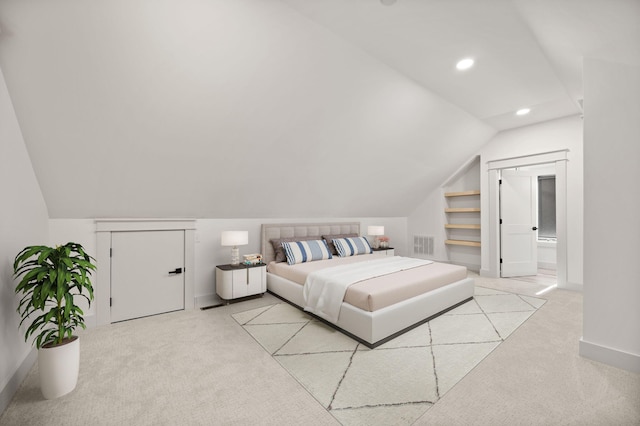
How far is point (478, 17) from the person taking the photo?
2.29 m

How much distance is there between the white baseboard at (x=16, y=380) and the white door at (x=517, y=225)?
255 inches

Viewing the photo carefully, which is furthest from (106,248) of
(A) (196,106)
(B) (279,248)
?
(B) (279,248)

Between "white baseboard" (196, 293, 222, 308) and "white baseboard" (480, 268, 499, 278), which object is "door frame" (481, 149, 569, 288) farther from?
"white baseboard" (196, 293, 222, 308)

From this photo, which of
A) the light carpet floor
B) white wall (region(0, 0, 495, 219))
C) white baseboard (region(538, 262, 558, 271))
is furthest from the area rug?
white baseboard (region(538, 262, 558, 271))

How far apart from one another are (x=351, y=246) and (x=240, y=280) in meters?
2.01

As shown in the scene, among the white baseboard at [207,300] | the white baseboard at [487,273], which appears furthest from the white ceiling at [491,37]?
the white baseboard at [207,300]

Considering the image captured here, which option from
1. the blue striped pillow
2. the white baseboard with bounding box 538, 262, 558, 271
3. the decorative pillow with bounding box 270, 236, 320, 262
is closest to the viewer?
the blue striped pillow

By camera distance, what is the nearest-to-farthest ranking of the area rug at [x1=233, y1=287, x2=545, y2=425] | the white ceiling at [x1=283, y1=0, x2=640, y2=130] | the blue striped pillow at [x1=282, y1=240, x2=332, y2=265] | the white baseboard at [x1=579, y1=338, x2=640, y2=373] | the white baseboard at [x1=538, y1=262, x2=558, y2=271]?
the area rug at [x1=233, y1=287, x2=545, y2=425] < the white ceiling at [x1=283, y1=0, x2=640, y2=130] < the white baseboard at [x1=579, y1=338, x2=640, y2=373] < the blue striped pillow at [x1=282, y1=240, x2=332, y2=265] < the white baseboard at [x1=538, y1=262, x2=558, y2=271]

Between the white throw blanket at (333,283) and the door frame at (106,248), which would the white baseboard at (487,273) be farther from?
the door frame at (106,248)

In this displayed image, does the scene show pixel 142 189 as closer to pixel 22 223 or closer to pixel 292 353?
pixel 22 223

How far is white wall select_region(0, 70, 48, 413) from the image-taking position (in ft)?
6.32

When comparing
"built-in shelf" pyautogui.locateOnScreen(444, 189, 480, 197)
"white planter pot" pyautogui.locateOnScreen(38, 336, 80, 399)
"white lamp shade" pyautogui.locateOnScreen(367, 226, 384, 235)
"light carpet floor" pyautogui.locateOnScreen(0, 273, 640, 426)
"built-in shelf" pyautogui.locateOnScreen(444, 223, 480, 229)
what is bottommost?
"light carpet floor" pyautogui.locateOnScreen(0, 273, 640, 426)

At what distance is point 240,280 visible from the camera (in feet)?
12.5

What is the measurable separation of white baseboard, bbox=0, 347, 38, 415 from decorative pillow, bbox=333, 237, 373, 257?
3721 millimetres
